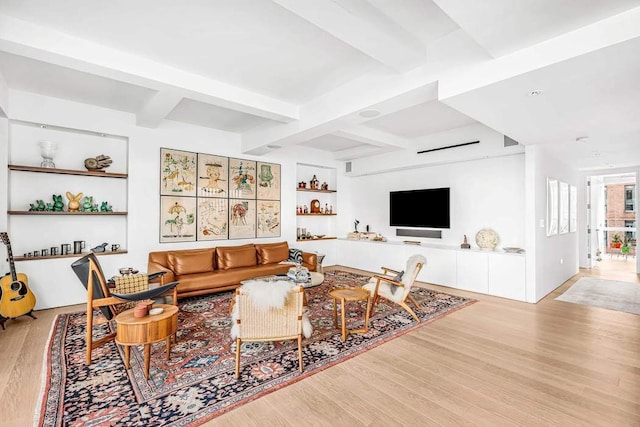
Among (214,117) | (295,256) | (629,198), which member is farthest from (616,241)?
(214,117)

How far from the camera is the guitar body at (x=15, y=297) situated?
11.9 feet

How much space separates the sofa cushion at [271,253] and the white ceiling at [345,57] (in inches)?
107

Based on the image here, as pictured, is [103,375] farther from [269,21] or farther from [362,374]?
[269,21]

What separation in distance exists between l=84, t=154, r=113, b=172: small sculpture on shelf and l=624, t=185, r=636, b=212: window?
13.2 m

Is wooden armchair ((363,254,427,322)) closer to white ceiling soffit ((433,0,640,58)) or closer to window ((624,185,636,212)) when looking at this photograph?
white ceiling soffit ((433,0,640,58))

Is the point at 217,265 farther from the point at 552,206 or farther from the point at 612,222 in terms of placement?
the point at 612,222

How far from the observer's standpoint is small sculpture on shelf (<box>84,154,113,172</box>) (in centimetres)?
463

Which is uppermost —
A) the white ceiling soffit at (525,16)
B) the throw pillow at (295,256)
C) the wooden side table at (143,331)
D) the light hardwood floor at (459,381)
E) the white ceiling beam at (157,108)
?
the white ceiling beam at (157,108)

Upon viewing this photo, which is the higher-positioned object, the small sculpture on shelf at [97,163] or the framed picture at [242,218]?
the small sculpture on shelf at [97,163]

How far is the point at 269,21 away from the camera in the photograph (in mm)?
2572

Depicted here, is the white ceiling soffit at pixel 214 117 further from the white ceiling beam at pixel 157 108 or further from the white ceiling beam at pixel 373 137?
the white ceiling beam at pixel 373 137

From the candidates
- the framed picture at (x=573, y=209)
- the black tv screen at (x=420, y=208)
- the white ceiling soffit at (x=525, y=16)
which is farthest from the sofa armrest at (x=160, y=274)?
the framed picture at (x=573, y=209)

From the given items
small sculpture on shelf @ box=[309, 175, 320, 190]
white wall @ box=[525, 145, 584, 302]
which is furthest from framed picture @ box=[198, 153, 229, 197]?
white wall @ box=[525, 145, 584, 302]

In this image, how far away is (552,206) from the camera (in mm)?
5473
